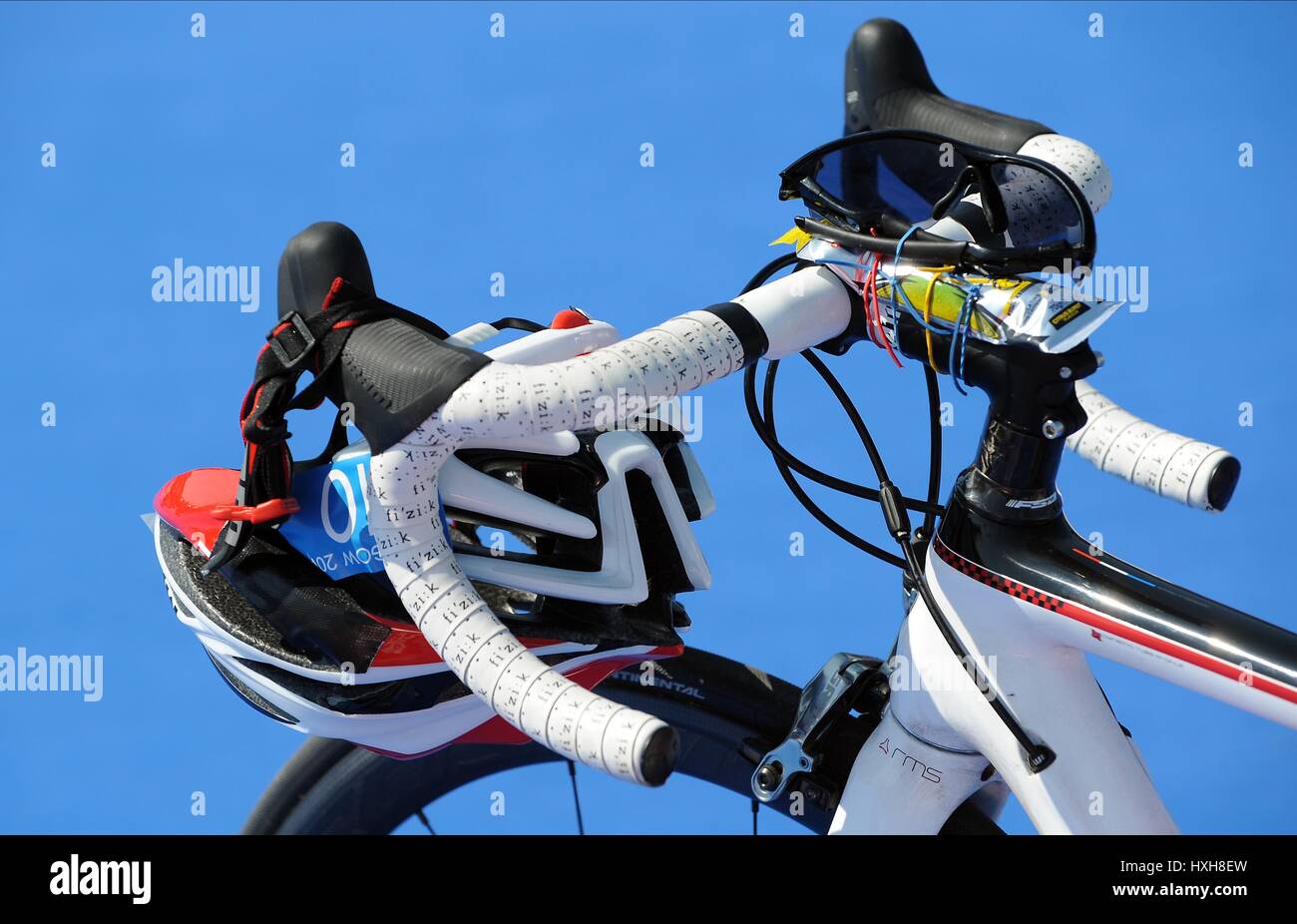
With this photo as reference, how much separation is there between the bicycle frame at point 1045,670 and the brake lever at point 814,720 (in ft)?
0.26

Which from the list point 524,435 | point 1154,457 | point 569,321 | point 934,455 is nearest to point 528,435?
point 524,435

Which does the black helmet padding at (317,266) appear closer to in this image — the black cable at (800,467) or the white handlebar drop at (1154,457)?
the black cable at (800,467)

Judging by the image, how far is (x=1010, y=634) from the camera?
2207 millimetres

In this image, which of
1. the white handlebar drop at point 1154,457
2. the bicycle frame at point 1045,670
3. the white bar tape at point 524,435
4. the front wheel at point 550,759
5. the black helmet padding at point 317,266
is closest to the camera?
the white bar tape at point 524,435

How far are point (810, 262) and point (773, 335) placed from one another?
0.55 feet

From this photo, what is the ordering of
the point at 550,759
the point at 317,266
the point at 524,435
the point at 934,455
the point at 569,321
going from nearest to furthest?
1. the point at 524,435
2. the point at 317,266
3. the point at 569,321
4. the point at 934,455
5. the point at 550,759

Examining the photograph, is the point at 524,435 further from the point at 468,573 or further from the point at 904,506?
the point at 904,506

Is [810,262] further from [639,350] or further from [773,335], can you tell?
[639,350]

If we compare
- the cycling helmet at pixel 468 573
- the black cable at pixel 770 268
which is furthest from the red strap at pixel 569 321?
the black cable at pixel 770 268

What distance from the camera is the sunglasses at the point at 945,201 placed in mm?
A: 2105

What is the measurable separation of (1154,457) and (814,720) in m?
0.56

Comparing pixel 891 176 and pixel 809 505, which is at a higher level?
pixel 891 176

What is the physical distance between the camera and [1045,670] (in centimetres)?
221
